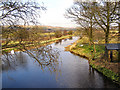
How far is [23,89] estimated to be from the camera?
19.6 feet

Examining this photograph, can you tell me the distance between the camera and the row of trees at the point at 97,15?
32.6ft

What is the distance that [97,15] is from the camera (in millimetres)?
10969

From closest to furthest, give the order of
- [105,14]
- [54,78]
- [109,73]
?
[54,78] < [109,73] < [105,14]

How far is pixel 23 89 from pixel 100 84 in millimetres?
4077

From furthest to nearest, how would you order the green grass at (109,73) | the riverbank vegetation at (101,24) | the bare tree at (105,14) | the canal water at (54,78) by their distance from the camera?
1. the bare tree at (105,14)
2. the riverbank vegetation at (101,24)
3. the green grass at (109,73)
4. the canal water at (54,78)

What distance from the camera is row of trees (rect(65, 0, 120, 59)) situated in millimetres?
9938

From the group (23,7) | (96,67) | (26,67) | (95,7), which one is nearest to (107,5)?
(95,7)

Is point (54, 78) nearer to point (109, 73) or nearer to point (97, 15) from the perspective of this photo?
point (109, 73)

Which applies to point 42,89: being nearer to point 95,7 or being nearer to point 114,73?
point 114,73

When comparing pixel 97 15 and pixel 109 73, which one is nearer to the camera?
pixel 109 73

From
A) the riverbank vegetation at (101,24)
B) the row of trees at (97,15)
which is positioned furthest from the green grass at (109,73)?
the row of trees at (97,15)

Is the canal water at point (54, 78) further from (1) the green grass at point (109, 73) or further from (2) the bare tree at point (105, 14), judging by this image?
(2) the bare tree at point (105, 14)

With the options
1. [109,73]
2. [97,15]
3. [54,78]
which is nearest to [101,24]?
[97,15]

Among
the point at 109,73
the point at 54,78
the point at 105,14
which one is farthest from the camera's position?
the point at 105,14
